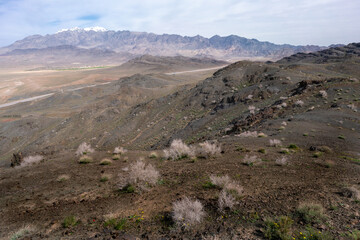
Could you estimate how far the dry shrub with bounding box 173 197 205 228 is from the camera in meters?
4.87

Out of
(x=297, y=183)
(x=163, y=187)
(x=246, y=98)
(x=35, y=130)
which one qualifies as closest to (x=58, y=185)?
(x=163, y=187)

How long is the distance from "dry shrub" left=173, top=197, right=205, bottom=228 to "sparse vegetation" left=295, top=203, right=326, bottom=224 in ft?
7.94

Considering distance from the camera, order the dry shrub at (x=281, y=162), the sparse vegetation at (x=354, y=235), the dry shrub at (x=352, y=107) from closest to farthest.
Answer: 1. the sparse vegetation at (x=354, y=235)
2. the dry shrub at (x=281, y=162)
3. the dry shrub at (x=352, y=107)

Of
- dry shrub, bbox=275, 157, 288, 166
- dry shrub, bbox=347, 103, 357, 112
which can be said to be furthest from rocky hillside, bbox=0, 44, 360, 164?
dry shrub, bbox=275, 157, 288, 166

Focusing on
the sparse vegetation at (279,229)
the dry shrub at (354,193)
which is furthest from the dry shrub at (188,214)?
the dry shrub at (354,193)

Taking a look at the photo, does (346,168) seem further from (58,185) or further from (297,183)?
(58,185)

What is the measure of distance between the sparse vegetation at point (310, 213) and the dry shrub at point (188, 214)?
7.94ft

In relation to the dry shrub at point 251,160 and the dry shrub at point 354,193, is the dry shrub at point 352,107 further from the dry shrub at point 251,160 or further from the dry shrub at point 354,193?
the dry shrub at point 354,193

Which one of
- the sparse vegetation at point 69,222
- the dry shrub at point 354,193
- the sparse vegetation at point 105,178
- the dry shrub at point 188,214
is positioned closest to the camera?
the dry shrub at point 188,214

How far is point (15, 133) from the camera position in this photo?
106ft

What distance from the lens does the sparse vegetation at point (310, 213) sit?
4621 mm

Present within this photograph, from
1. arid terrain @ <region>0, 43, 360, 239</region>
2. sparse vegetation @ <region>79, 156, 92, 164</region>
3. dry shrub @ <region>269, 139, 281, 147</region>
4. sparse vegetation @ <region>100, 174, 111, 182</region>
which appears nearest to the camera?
arid terrain @ <region>0, 43, 360, 239</region>

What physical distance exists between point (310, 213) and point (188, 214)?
2930 millimetres

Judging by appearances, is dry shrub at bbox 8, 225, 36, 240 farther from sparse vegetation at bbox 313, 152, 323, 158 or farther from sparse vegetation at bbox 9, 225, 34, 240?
sparse vegetation at bbox 313, 152, 323, 158
